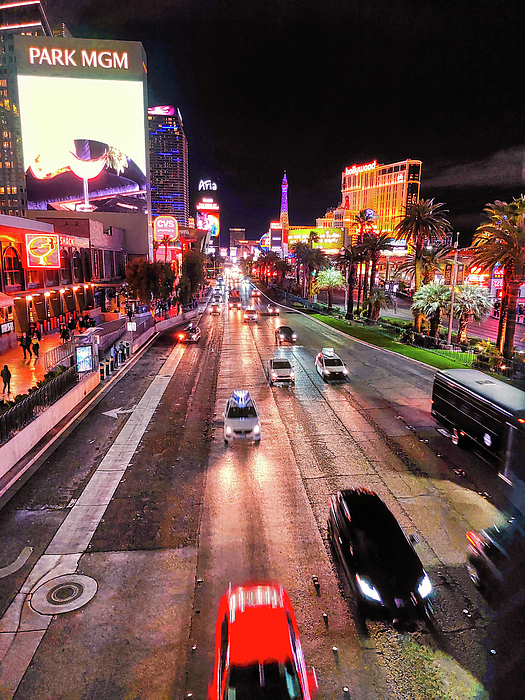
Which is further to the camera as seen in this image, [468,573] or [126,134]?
[126,134]

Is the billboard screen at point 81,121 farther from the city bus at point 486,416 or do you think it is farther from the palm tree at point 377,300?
the city bus at point 486,416

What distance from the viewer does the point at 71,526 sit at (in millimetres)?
12266

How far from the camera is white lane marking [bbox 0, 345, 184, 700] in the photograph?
26.4 feet

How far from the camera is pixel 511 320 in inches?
1323

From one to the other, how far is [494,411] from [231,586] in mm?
9897

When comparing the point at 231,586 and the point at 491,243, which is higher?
the point at 491,243

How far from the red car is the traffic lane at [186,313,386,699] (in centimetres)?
55

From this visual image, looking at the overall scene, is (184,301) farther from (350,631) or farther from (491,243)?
(350,631)

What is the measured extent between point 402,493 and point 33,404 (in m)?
13.6

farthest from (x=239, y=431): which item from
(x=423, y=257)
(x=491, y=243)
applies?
(x=423, y=257)

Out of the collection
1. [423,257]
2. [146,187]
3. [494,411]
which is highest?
[146,187]

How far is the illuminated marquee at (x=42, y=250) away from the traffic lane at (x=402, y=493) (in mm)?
23501

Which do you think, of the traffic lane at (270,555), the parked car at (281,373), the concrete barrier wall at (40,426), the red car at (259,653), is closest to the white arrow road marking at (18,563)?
the traffic lane at (270,555)

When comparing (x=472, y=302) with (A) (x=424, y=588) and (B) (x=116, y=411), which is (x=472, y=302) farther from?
(A) (x=424, y=588)
